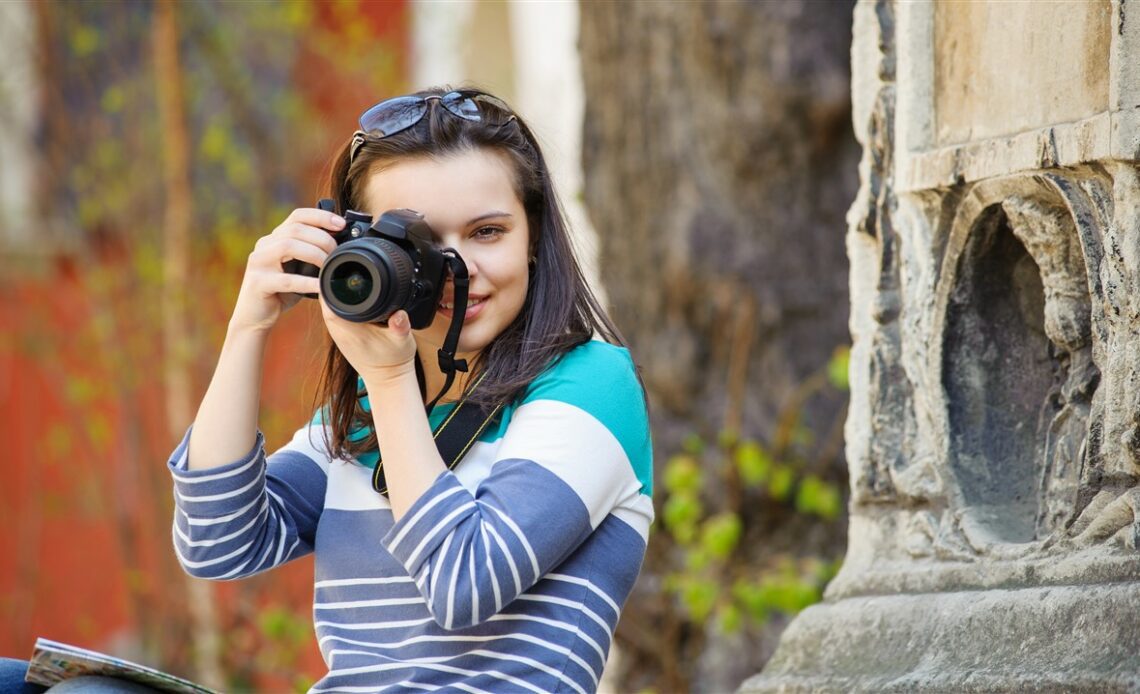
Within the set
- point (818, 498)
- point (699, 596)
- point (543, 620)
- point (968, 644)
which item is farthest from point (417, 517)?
point (818, 498)

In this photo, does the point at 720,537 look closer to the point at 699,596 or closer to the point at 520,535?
the point at 699,596

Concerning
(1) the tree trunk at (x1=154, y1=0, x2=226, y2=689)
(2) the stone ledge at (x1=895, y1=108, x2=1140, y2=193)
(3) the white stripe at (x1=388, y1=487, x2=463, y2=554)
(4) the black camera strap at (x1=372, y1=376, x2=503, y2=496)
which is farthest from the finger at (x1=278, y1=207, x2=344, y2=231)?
(1) the tree trunk at (x1=154, y1=0, x2=226, y2=689)

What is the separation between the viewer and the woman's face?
6.51 ft

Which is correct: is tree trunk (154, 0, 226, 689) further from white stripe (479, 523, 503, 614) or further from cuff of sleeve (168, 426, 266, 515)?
white stripe (479, 523, 503, 614)

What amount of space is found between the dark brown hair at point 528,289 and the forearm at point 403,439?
0.13m

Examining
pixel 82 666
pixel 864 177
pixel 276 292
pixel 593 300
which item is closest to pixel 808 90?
pixel 864 177

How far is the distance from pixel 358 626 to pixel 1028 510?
0.92 metres

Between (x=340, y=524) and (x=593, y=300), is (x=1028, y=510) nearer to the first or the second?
(x=593, y=300)

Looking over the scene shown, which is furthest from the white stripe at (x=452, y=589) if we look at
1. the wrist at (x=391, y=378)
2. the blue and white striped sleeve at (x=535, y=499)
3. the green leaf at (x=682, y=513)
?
the green leaf at (x=682, y=513)

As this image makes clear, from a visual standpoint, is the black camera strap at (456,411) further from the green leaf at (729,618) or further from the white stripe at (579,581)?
the green leaf at (729,618)

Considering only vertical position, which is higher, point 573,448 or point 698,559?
point 573,448

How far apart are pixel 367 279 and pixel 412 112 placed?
1.14ft

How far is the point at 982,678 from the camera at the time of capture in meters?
1.87

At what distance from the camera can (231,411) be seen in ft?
6.64
